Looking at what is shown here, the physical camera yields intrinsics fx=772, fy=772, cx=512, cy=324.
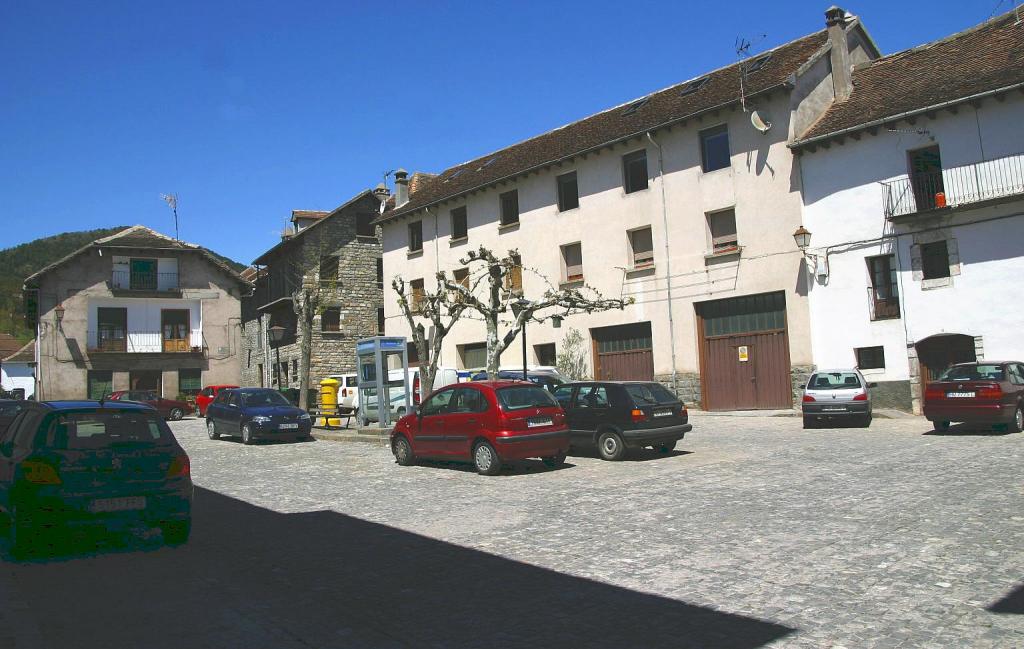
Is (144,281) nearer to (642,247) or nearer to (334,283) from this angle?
(334,283)

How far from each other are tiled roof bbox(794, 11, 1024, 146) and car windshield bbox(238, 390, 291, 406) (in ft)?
55.2

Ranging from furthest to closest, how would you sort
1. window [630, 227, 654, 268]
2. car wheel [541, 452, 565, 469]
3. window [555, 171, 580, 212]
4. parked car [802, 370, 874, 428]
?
Answer: window [555, 171, 580, 212]
window [630, 227, 654, 268]
parked car [802, 370, 874, 428]
car wheel [541, 452, 565, 469]

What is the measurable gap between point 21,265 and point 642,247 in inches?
3513

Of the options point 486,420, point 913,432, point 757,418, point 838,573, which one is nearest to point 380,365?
point 486,420

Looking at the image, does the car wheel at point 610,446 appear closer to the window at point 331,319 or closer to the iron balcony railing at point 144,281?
the window at point 331,319

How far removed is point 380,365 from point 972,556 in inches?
612

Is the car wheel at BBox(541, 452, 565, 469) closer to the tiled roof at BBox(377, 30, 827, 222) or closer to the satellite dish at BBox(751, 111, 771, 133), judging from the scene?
the satellite dish at BBox(751, 111, 771, 133)

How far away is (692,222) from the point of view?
25.6 metres

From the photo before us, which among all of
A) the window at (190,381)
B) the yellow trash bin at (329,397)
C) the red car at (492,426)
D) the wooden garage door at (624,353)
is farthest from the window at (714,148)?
the window at (190,381)

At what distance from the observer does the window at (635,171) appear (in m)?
27.4

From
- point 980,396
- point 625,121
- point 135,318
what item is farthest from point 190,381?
point 980,396

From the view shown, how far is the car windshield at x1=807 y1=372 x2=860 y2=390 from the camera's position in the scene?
18881mm

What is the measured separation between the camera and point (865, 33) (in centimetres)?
2677

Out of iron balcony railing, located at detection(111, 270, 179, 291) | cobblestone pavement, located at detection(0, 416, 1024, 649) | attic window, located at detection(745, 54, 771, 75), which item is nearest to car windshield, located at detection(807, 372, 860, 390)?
cobblestone pavement, located at detection(0, 416, 1024, 649)
